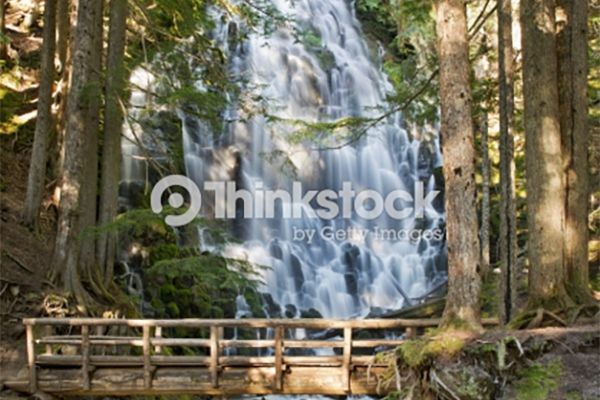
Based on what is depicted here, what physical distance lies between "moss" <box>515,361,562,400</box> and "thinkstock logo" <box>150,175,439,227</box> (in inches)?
548

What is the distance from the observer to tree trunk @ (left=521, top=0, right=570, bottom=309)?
7.58 metres

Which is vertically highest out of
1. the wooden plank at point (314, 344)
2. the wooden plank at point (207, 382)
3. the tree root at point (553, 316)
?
the tree root at point (553, 316)

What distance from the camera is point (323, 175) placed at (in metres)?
21.7

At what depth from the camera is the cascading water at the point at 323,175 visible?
17.7 meters

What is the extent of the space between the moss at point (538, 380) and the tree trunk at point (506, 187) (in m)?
2.42

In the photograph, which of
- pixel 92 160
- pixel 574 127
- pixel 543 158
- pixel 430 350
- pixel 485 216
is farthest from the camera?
pixel 485 216

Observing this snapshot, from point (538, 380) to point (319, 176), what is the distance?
53.1 ft

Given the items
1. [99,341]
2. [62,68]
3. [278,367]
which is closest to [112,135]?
[62,68]

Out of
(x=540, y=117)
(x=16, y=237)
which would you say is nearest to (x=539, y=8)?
(x=540, y=117)

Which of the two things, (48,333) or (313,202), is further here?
(313,202)

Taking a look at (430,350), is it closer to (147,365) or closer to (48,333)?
(147,365)

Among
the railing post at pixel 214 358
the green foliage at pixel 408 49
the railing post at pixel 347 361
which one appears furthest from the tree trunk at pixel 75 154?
the green foliage at pixel 408 49

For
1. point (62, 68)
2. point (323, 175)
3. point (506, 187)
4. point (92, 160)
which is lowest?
point (506, 187)

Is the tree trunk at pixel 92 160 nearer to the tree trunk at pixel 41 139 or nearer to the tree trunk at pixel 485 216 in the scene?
the tree trunk at pixel 41 139
